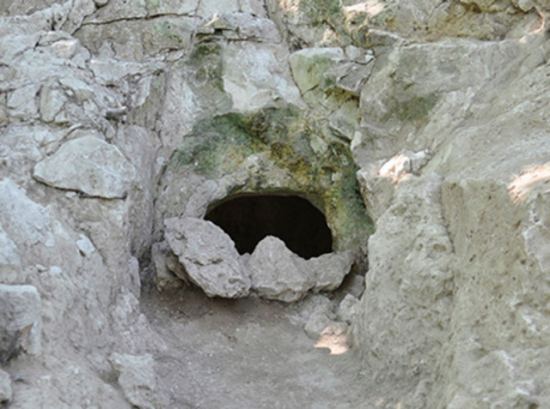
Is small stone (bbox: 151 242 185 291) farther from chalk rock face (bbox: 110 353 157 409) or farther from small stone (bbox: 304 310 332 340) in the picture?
chalk rock face (bbox: 110 353 157 409)

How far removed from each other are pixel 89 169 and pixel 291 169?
2.44 meters

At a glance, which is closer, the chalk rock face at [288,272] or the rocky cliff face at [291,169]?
the rocky cliff face at [291,169]

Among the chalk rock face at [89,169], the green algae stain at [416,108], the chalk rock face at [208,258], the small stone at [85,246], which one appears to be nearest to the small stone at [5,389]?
the small stone at [85,246]

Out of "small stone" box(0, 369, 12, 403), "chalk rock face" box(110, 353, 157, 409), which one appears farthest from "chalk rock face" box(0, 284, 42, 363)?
"chalk rock face" box(110, 353, 157, 409)

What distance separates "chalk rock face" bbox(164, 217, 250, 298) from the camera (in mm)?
5055

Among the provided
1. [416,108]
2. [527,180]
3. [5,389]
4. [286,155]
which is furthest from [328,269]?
[5,389]

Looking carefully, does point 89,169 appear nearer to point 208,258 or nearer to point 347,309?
point 208,258

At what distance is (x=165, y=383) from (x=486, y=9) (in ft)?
13.0

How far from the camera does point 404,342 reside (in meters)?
3.73

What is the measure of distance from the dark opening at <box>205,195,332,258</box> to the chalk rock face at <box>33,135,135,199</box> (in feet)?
14.4

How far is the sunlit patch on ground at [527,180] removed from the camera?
2.83 m

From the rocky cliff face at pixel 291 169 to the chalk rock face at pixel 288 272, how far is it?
4 centimetres

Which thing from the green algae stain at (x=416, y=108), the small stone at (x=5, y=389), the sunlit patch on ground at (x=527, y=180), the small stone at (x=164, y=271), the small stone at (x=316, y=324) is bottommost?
the small stone at (x=164, y=271)

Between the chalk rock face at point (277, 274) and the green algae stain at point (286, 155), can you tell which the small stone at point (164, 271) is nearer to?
the chalk rock face at point (277, 274)
